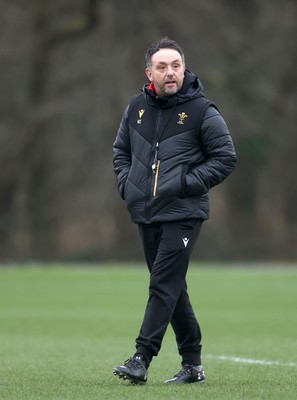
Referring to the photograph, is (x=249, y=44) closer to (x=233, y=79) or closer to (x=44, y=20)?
(x=233, y=79)

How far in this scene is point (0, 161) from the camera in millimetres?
42406

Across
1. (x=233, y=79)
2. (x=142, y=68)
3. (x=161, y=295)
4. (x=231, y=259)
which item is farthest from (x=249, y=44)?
(x=161, y=295)

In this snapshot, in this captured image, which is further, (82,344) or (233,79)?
A: (233,79)

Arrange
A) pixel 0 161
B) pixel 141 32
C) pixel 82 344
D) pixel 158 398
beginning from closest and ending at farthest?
pixel 158 398 → pixel 82 344 → pixel 141 32 → pixel 0 161

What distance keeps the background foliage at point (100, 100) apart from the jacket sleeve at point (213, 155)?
1213 inches

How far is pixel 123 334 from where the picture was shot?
15.3 m

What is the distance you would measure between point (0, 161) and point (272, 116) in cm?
940

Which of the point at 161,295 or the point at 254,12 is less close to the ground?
the point at 254,12

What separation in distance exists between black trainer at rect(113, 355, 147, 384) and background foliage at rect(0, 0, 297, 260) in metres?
30.8

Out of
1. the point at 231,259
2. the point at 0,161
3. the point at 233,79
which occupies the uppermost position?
the point at 233,79

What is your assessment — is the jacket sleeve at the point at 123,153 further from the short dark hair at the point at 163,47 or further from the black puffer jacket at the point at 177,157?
the short dark hair at the point at 163,47

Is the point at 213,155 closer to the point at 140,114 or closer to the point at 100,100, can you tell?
the point at 140,114

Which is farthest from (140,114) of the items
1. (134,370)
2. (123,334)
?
→ (123,334)

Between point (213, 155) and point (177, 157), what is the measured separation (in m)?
0.26
